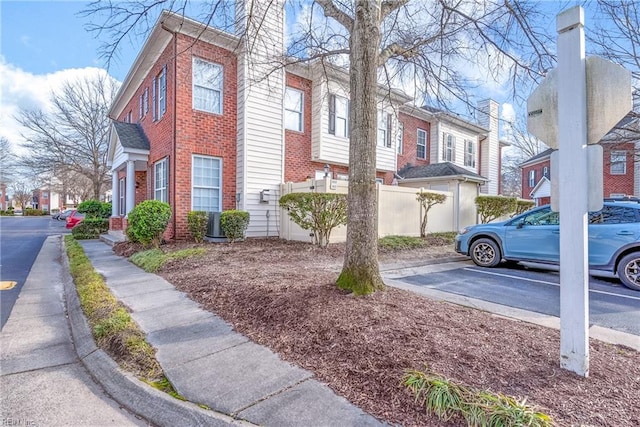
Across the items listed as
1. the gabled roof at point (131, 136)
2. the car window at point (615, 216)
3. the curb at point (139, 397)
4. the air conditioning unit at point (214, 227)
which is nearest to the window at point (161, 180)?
the gabled roof at point (131, 136)

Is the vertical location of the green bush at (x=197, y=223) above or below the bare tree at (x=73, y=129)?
below

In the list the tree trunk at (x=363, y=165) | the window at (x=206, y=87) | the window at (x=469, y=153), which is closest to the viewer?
the tree trunk at (x=363, y=165)

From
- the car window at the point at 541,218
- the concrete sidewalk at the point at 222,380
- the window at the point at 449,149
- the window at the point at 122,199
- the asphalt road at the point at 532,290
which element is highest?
the window at the point at 449,149

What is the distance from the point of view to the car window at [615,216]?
6227 millimetres

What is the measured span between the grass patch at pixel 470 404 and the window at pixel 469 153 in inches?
790

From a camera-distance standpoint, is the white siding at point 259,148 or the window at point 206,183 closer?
the window at point 206,183

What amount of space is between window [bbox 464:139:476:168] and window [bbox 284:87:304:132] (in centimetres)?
1227

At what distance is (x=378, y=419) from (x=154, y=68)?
13781 millimetres

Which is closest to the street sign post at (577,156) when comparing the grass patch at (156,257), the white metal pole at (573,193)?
the white metal pole at (573,193)

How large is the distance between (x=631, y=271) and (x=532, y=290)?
1.98 metres

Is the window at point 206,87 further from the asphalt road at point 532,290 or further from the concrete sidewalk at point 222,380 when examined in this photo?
the asphalt road at point 532,290

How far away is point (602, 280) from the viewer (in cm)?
665

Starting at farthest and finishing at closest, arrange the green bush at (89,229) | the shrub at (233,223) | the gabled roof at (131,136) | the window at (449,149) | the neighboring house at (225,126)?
the window at (449,149) → the green bush at (89,229) → the gabled roof at (131,136) → the neighboring house at (225,126) → the shrub at (233,223)

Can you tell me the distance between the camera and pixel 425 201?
41.3 feet
